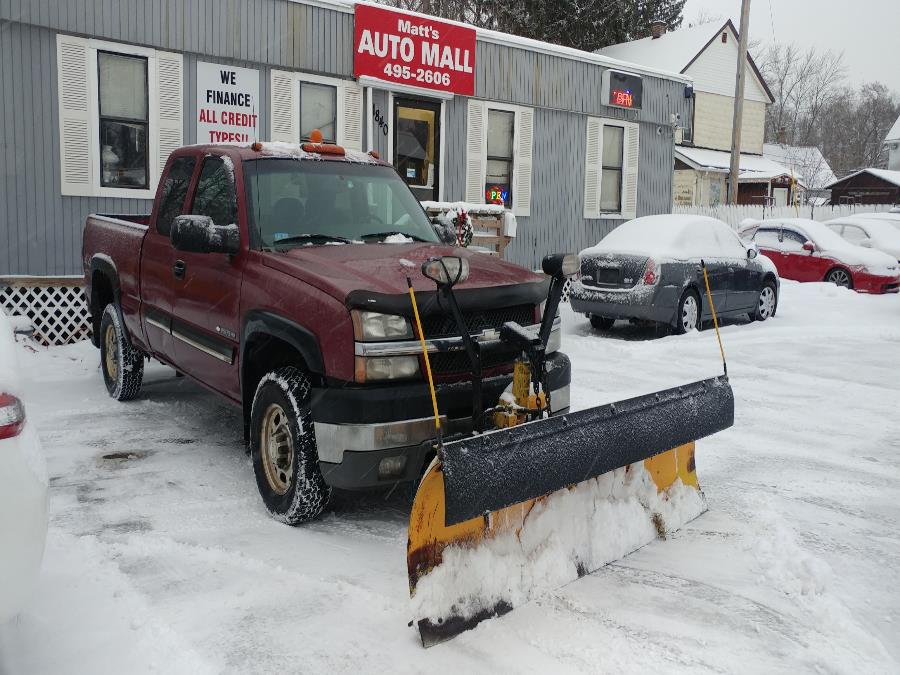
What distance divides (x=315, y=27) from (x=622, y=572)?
10203 mm

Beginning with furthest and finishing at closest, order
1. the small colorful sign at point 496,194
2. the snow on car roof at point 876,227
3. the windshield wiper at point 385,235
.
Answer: the snow on car roof at point 876,227, the small colorful sign at point 496,194, the windshield wiper at point 385,235

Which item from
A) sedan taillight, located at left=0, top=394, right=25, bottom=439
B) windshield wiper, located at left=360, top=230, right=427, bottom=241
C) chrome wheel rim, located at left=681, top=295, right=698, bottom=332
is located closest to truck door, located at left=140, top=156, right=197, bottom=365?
windshield wiper, located at left=360, top=230, right=427, bottom=241

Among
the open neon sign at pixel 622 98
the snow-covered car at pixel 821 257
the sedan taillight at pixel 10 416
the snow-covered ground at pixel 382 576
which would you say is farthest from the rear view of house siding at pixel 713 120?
the sedan taillight at pixel 10 416

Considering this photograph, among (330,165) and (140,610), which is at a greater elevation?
(330,165)

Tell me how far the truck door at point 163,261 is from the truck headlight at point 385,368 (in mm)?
2367

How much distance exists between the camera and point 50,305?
10453 millimetres

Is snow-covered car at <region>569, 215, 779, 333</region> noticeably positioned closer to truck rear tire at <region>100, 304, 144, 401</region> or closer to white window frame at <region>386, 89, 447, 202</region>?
white window frame at <region>386, 89, 447, 202</region>

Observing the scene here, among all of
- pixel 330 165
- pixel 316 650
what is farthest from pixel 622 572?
pixel 330 165

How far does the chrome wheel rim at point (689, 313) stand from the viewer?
11.5 m

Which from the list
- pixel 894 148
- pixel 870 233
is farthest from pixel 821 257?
pixel 894 148

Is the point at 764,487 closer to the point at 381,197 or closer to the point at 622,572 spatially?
the point at 622,572

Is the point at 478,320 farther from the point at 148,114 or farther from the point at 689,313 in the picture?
the point at 148,114

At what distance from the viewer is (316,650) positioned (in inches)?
128

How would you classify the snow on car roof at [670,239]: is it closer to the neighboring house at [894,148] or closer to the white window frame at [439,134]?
the white window frame at [439,134]
